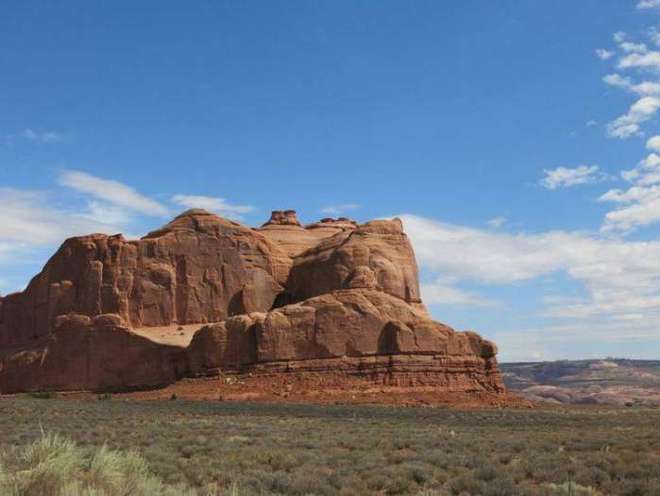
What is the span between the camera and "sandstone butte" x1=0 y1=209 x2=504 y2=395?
189ft

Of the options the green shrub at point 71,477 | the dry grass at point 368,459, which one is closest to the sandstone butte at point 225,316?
the dry grass at point 368,459

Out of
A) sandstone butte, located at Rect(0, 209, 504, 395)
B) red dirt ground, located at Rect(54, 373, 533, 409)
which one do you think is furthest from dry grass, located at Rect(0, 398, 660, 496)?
sandstone butte, located at Rect(0, 209, 504, 395)

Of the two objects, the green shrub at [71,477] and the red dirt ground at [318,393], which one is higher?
the red dirt ground at [318,393]

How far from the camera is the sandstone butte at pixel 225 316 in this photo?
57500mm

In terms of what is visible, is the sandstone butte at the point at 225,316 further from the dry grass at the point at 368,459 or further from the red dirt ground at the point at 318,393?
the dry grass at the point at 368,459

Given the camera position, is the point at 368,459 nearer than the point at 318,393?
Yes

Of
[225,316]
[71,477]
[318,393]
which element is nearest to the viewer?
[71,477]

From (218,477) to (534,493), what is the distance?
5717 mm

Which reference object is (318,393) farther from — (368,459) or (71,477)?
(71,477)

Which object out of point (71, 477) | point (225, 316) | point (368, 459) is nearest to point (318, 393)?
point (225, 316)

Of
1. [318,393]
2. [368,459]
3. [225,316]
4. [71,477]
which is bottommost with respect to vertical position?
[368,459]

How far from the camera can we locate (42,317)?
7388cm

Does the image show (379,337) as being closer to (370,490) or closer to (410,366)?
(410,366)

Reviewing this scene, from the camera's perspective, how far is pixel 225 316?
7175cm
